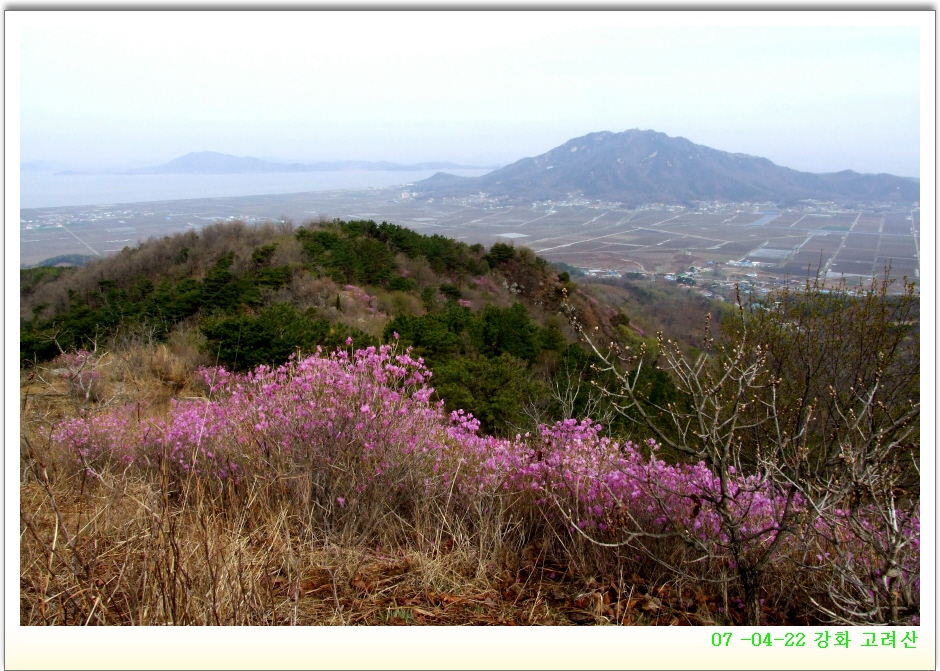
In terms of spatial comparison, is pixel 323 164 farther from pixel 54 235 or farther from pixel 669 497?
pixel 669 497

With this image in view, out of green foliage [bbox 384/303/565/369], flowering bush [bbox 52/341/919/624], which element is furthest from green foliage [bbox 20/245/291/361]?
flowering bush [bbox 52/341/919/624]

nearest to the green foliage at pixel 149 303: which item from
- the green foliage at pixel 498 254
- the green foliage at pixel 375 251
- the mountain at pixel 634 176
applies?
the green foliage at pixel 375 251

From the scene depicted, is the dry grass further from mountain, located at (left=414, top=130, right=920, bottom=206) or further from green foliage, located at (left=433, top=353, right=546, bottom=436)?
mountain, located at (left=414, top=130, right=920, bottom=206)

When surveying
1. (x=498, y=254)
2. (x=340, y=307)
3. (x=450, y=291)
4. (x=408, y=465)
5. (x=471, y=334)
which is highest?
(x=498, y=254)

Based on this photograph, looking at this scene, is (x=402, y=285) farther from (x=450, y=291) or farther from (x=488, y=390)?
(x=488, y=390)

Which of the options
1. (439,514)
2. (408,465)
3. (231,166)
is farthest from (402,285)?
(439,514)

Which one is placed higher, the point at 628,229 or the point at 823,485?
the point at 628,229

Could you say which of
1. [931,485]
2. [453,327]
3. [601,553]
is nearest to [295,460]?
[601,553]
